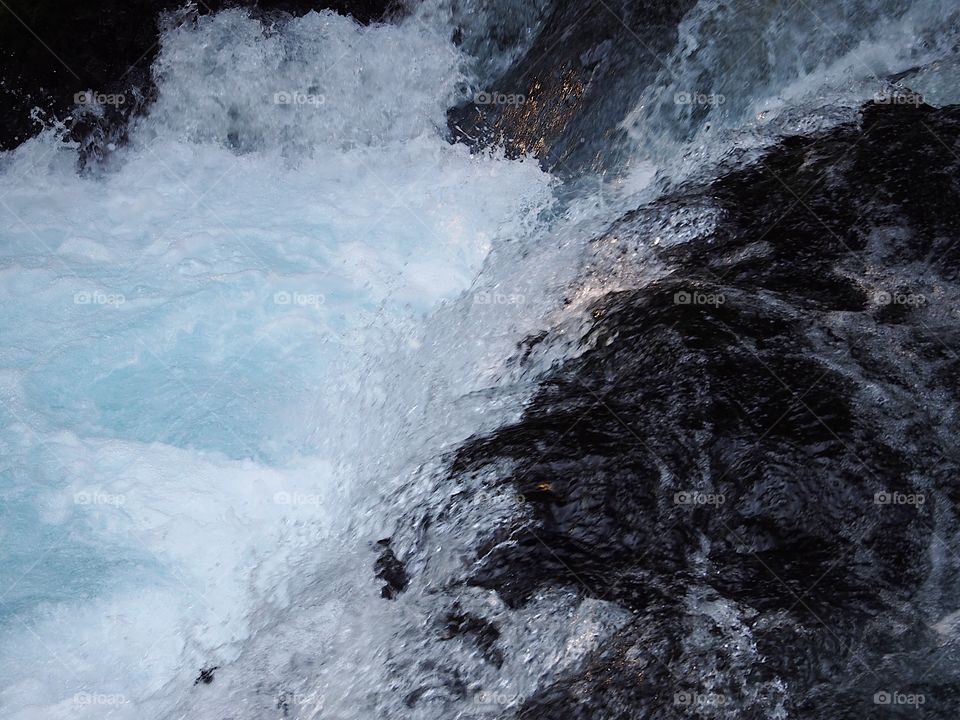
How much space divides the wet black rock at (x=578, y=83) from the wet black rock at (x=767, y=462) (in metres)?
1.51

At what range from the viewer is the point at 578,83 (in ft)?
19.5

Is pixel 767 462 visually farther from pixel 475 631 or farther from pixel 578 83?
pixel 578 83

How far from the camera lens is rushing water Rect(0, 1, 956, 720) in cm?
363

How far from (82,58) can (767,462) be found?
5.99 m

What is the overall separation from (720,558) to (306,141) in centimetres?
465

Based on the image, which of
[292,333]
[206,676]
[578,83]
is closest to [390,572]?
[206,676]

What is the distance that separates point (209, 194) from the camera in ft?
20.6

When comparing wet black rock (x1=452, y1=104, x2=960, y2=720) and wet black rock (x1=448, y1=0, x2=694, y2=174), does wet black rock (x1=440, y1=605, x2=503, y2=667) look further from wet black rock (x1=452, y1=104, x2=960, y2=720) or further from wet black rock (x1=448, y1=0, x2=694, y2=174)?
wet black rock (x1=448, y1=0, x2=694, y2=174)

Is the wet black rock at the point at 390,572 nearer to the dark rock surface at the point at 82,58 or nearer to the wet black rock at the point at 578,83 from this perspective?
the wet black rock at the point at 578,83

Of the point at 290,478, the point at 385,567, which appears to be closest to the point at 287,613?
the point at 385,567

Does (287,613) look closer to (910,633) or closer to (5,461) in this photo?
(5,461)

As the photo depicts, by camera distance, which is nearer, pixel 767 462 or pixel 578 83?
pixel 767 462

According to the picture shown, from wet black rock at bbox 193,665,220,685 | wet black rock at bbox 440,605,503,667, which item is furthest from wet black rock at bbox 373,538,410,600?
wet black rock at bbox 193,665,220,685

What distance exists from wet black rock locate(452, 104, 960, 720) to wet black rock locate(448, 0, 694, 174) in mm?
1514
